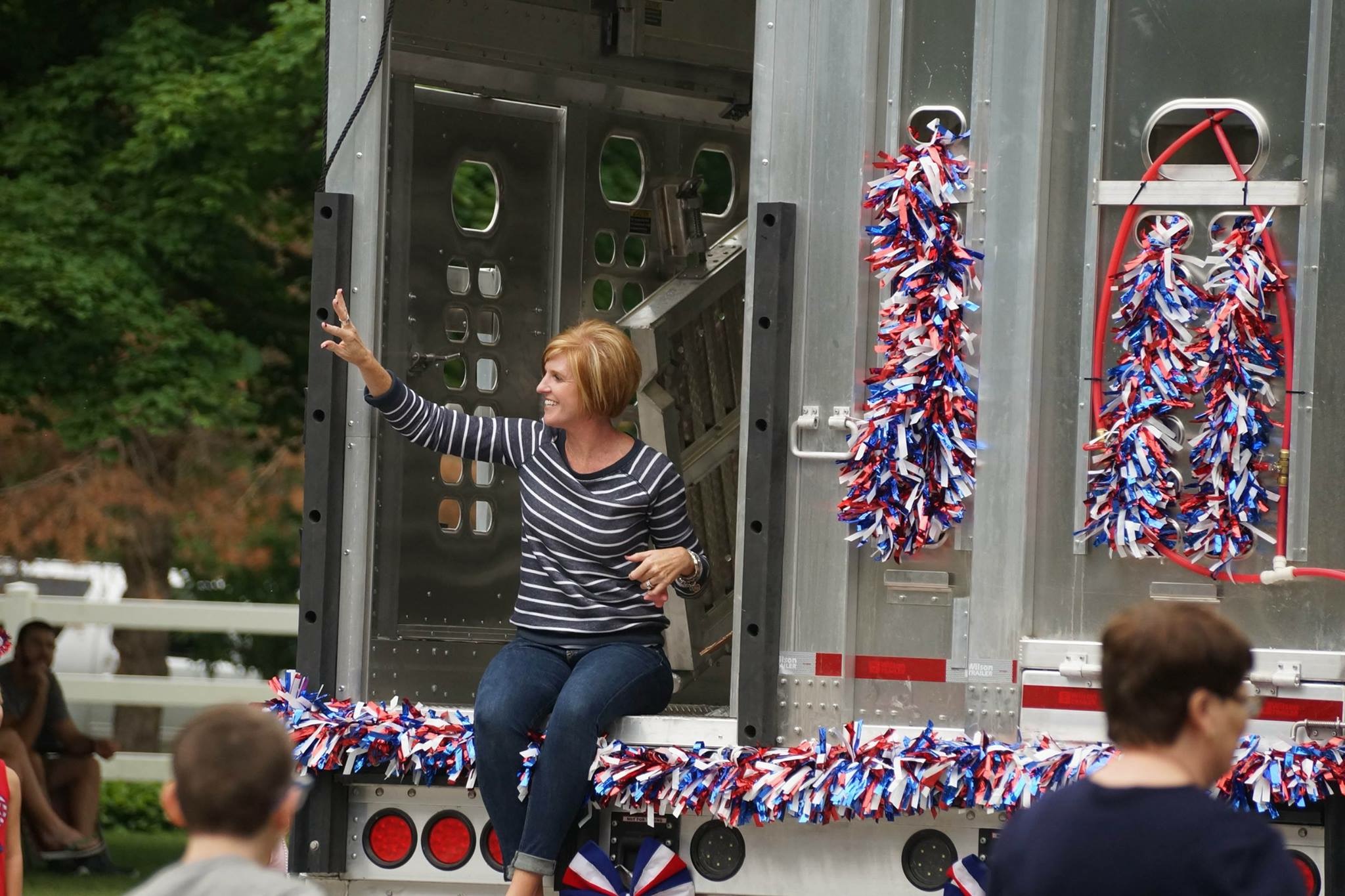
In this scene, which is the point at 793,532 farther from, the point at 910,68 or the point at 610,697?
the point at 910,68

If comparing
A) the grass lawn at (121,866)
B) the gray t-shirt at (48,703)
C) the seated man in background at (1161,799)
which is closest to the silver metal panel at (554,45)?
the seated man in background at (1161,799)

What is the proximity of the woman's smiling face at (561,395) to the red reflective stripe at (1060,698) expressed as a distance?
123 centimetres

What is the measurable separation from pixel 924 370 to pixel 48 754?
246 inches

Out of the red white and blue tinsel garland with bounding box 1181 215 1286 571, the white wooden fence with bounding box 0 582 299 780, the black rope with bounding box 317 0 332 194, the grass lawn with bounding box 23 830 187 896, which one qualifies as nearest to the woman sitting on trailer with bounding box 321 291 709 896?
the black rope with bounding box 317 0 332 194

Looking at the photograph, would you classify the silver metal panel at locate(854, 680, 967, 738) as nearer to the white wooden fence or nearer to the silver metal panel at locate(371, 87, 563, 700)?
the silver metal panel at locate(371, 87, 563, 700)

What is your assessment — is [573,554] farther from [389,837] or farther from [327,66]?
[327,66]

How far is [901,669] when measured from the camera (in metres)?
3.64

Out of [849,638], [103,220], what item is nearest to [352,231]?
[849,638]

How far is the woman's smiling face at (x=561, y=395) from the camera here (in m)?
4.19

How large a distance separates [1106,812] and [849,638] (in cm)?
158

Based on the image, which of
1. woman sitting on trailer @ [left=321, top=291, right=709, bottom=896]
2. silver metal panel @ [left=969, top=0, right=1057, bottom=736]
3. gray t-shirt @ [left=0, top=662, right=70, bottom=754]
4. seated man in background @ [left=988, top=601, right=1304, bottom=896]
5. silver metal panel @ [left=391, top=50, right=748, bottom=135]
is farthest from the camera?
gray t-shirt @ [left=0, top=662, right=70, bottom=754]

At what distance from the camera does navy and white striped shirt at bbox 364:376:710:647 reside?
13.5ft

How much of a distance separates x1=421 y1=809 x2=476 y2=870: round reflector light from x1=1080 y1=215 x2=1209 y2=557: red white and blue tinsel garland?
4.74 ft

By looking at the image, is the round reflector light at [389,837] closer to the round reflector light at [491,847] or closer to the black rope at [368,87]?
the round reflector light at [491,847]
